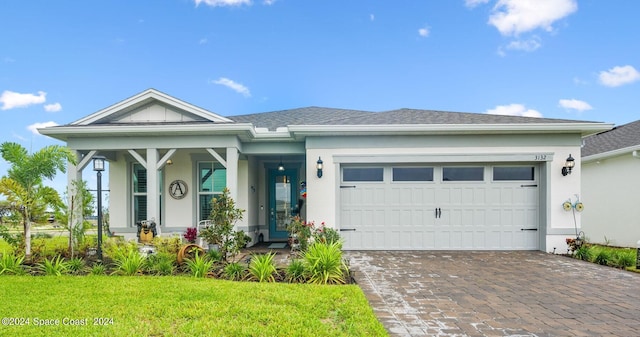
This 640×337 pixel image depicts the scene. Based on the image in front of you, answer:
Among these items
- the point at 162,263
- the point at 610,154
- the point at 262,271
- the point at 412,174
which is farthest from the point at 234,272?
the point at 610,154

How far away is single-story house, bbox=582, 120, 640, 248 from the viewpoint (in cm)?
973

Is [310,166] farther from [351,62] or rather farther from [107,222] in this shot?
[351,62]

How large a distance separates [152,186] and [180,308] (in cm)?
541

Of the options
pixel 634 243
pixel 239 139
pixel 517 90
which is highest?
pixel 517 90

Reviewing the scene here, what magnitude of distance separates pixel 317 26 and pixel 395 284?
469 inches

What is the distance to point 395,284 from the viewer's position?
528 centimetres

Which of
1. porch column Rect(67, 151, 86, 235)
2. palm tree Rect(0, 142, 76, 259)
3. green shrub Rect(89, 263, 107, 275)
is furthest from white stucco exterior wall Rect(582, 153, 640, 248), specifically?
palm tree Rect(0, 142, 76, 259)

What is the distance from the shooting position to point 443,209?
8758 mm

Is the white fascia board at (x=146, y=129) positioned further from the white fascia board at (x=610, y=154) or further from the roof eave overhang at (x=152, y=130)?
the white fascia board at (x=610, y=154)

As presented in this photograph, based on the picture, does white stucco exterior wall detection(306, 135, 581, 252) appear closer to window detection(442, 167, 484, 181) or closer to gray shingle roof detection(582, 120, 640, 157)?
window detection(442, 167, 484, 181)

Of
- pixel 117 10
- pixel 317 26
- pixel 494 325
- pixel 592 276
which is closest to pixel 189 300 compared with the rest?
pixel 494 325

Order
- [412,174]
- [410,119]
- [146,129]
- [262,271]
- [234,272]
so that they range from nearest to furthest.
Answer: [262,271]
[234,272]
[146,129]
[412,174]
[410,119]

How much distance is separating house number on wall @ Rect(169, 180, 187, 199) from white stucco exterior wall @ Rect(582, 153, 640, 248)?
1302 cm

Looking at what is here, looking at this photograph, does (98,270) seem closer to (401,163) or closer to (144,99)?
(144,99)
